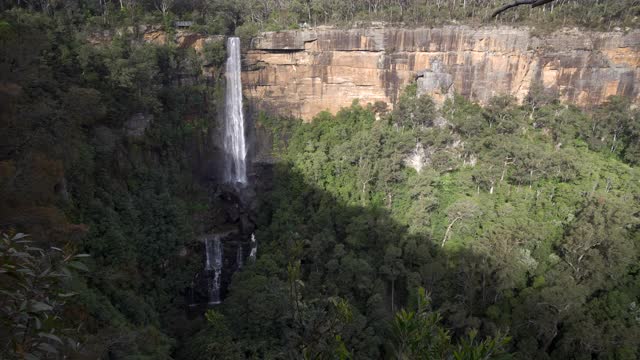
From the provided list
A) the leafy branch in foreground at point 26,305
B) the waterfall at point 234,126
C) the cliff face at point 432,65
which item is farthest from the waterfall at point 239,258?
the leafy branch in foreground at point 26,305

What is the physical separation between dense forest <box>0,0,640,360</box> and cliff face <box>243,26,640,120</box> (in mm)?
1057

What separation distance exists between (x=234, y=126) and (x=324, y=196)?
8.37 m

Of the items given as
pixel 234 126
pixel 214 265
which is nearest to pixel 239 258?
Answer: pixel 214 265

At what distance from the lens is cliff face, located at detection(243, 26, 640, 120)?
2485 cm

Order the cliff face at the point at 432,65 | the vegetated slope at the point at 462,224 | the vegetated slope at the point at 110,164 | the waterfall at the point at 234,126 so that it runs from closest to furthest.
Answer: the vegetated slope at the point at 110,164, the vegetated slope at the point at 462,224, the cliff face at the point at 432,65, the waterfall at the point at 234,126

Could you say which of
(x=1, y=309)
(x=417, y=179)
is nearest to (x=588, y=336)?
(x=417, y=179)

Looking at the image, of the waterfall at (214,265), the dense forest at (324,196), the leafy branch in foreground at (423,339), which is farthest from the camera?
the waterfall at (214,265)

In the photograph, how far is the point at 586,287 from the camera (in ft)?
51.6

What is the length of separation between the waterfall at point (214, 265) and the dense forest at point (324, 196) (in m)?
0.82

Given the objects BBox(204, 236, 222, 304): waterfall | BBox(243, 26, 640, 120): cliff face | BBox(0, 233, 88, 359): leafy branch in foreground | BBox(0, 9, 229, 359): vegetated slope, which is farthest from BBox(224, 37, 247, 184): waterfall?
BBox(0, 233, 88, 359): leafy branch in foreground

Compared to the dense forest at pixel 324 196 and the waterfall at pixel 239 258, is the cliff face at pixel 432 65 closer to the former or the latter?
the dense forest at pixel 324 196

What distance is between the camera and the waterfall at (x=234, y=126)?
26922 millimetres

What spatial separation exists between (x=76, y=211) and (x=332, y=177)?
13.4 m

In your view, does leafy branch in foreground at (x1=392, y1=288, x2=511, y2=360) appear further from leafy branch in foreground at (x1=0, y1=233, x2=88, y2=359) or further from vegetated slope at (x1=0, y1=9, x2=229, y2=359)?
vegetated slope at (x1=0, y1=9, x2=229, y2=359)
